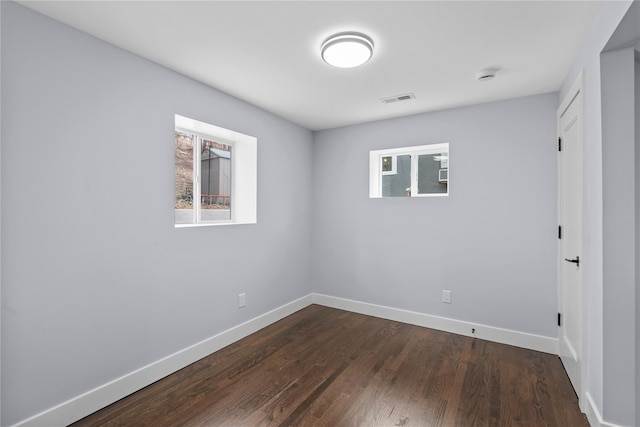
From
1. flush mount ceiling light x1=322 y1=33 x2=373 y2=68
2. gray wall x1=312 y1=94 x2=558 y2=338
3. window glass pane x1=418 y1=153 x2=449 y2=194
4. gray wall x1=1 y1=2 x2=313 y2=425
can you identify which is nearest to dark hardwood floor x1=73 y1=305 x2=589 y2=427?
gray wall x1=1 y1=2 x2=313 y2=425

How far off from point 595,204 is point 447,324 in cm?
201

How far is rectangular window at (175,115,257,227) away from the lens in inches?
114

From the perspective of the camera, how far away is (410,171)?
3697mm

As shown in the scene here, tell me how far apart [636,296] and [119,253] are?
10.5ft

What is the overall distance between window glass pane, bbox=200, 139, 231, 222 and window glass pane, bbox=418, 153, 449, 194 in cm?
230

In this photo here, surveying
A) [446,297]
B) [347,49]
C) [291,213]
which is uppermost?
[347,49]

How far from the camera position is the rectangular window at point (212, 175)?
2889mm

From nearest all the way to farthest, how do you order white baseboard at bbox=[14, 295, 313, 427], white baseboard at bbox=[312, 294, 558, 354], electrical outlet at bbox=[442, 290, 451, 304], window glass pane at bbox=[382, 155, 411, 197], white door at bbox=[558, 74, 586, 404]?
1. white baseboard at bbox=[14, 295, 313, 427]
2. white door at bbox=[558, 74, 586, 404]
3. white baseboard at bbox=[312, 294, 558, 354]
4. electrical outlet at bbox=[442, 290, 451, 304]
5. window glass pane at bbox=[382, 155, 411, 197]

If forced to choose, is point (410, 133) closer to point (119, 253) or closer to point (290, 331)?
point (290, 331)


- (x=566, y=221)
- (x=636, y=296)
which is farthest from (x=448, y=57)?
(x=636, y=296)

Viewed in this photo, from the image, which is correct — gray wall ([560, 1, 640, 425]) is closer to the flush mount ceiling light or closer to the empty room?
the empty room

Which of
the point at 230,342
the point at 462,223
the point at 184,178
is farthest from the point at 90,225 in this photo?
the point at 462,223

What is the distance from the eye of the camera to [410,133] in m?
3.52

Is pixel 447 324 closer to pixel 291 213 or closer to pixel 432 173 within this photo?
pixel 432 173
